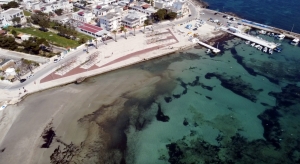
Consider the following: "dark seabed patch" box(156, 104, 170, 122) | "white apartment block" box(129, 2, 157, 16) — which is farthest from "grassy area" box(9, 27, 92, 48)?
"dark seabed patch" box(156, 104, 170, 122)

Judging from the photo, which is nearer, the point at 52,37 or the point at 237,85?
the point at 237,85

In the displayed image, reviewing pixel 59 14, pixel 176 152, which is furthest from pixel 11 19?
pixel 176 152

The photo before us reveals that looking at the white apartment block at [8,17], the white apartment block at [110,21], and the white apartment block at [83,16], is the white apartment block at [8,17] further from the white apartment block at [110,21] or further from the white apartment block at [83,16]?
the white apartment block at [110,21]

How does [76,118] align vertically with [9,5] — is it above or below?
below

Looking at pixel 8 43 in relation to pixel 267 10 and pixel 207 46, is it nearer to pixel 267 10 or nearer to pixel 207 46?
pixel 207 46

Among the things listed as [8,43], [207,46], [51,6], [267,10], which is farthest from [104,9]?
[267,10]
